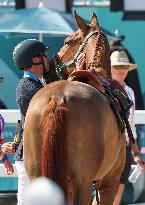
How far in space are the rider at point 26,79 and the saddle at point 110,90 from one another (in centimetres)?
43

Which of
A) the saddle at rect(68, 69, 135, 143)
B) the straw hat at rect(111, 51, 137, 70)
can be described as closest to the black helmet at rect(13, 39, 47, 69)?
the saddle at rect(68, 69, 135, 143)

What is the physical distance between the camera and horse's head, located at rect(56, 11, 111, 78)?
6504 mm

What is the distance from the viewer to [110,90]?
616 cm

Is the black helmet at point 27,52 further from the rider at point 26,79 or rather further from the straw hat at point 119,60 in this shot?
the straw hat at point 119,60

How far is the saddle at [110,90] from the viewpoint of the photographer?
19.0ft

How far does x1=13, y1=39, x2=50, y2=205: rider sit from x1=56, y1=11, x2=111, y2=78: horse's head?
305 mm

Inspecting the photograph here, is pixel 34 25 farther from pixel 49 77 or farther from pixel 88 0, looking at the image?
pixel 49 77

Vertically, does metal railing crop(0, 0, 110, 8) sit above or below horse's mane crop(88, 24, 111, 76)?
below

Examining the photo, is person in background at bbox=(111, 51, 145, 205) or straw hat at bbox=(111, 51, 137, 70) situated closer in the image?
person in background at bbox=(111, 51, 145, 205)

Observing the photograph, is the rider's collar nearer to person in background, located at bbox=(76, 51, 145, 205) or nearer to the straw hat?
person in background, located at bbox=(76, 51, 145, 205)

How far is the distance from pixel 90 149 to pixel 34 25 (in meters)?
6.42

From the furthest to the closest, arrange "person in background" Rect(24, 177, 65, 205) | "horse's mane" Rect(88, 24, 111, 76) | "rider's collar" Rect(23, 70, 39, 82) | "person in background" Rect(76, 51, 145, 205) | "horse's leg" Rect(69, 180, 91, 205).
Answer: "person in background" Rect(76, 51, 145, 205), "horse's mane" Rect(88, 24, 111, 76), "rider's collar" Rect(23, 70, 39, 82), "horse's leg" Rect(69, 180, 91, 205), "person in background" Rect(24, 177, 65, 205)

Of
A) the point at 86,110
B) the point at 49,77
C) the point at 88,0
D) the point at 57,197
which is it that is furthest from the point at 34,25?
the point at 57,197

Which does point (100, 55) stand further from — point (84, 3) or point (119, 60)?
point (84, 3)
